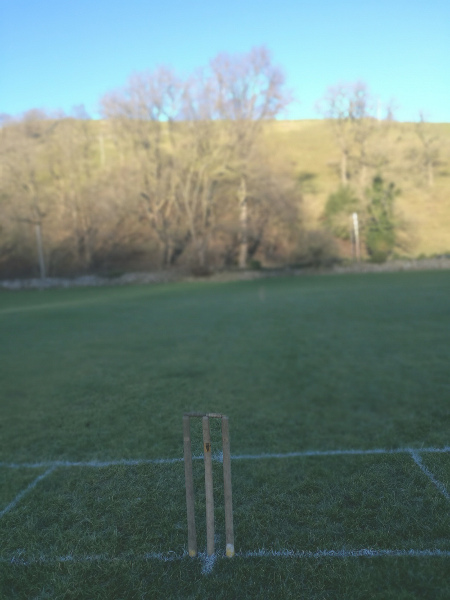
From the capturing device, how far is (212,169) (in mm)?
35500

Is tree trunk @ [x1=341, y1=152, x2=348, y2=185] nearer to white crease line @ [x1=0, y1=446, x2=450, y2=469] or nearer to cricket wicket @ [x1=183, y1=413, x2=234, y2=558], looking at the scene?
white crease line @ [x1=0, y1=446, x2=450, y2=469]

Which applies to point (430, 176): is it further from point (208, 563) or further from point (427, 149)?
point (208, 563)

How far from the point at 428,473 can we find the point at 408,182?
41.9 m

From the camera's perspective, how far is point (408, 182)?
1657 inches

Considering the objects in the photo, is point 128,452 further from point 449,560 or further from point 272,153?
point 272,153

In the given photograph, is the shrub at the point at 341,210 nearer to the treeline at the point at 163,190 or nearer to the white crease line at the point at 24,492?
the treeline at the point at 163,190

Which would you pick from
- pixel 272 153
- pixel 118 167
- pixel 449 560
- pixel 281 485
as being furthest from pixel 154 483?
pixel 272 153

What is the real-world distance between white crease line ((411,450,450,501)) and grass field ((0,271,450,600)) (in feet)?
0.05

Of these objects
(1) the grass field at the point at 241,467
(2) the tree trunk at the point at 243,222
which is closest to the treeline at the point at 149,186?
(2) the tree trunk at the point at 243,222

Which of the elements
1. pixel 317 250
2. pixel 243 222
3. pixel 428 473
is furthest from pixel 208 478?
pixel 243 222

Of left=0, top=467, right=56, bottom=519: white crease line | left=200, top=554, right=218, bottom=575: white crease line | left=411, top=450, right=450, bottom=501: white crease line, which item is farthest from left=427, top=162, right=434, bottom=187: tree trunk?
left=200, top=554, right=218, bottom=575: white crease line

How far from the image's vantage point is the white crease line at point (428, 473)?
3.71 meters

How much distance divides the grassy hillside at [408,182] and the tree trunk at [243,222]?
18.3ft

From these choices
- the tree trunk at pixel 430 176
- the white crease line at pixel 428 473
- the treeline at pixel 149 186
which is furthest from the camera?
the tree trunk at pixel 430 176
